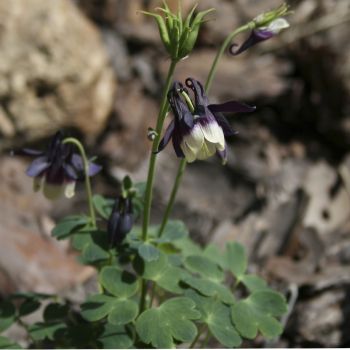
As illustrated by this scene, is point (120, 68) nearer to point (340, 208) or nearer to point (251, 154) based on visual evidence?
point (251, 154)

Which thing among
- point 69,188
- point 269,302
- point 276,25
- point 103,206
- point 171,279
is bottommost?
point 269,302

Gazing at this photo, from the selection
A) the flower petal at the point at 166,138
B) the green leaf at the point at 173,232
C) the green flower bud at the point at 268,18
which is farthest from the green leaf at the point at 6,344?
the green flower bud at the point at 268,18

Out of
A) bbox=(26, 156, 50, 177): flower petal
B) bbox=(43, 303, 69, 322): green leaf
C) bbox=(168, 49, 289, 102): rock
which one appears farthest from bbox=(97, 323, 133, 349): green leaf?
bbox=(168, 49, 289, 102): rock

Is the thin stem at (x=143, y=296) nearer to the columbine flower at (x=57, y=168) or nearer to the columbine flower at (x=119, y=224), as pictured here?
the columbine flower at (x=119, y=224)

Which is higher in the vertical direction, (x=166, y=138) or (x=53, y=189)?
(x=166, y=138)

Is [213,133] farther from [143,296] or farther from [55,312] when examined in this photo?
[55,312]

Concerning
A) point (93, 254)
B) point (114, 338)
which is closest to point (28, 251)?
point (93, 254)

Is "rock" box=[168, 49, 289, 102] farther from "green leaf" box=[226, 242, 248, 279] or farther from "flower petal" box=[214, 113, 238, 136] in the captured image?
"flower petal" box=[214, 113, 238, 136]
